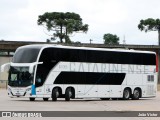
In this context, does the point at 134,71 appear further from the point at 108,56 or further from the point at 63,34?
the point at 63,34

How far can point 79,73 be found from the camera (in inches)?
1496

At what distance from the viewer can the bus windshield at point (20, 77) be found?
117 feet

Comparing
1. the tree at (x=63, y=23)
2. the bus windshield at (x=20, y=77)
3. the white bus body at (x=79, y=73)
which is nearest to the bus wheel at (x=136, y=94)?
the white bus body at (x=79, y=73)

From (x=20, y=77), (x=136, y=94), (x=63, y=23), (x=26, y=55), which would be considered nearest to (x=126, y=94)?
(x=136, y=94)

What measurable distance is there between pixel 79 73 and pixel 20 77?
12.8ft

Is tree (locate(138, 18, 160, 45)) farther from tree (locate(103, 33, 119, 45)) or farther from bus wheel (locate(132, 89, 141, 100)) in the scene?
bus wheel (locate(132, 89, 141, 100))

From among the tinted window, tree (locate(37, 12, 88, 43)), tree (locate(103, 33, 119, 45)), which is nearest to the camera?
the tinted window

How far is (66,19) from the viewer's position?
131625 millimetres

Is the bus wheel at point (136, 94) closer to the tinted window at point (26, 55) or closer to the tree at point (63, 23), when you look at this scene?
the tinted window at point (26, 55)

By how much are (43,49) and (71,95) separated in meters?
4.01

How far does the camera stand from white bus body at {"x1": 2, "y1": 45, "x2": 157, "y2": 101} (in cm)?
3575

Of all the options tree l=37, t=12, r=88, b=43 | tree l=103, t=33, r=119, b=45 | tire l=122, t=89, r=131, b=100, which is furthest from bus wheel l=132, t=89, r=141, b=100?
tree l=103, t=33, r=119, b=45

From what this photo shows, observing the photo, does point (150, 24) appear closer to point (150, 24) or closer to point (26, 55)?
point (150, 24)

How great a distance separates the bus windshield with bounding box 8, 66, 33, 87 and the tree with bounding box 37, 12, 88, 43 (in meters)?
87.8
